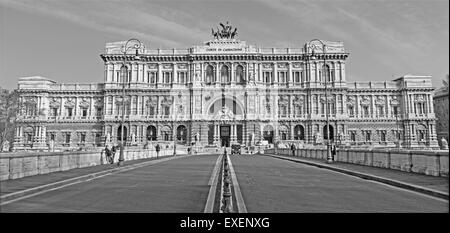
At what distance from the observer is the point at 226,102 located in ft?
229

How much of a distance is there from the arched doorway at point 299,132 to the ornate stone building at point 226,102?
198mm

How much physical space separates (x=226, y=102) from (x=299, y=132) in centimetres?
1581

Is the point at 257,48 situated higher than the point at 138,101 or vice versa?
the point at 257,48

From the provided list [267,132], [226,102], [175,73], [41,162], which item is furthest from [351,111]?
[41,162]

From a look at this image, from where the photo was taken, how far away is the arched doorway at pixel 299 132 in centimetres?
6938

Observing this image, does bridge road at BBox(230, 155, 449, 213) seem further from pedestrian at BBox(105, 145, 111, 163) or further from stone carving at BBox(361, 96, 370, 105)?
stone carving at BBox(361, 96, 370, 105)

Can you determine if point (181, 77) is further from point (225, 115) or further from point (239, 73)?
point (225, 115)

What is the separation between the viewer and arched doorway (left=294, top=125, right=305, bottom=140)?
69.4m

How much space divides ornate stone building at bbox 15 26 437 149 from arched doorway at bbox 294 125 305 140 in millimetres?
198

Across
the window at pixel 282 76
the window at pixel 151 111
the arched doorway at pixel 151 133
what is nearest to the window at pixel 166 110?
the window at pixel 151 111
